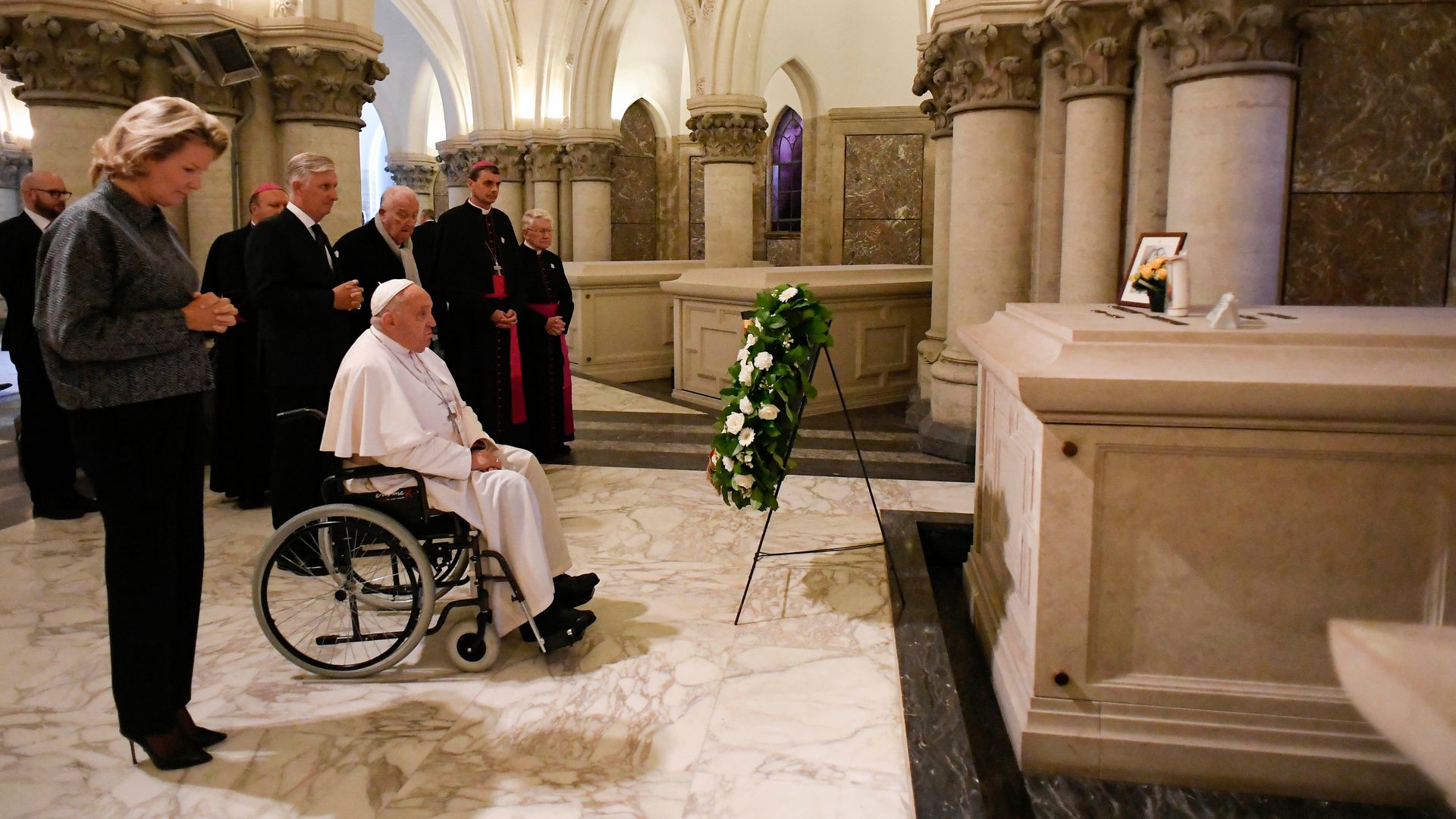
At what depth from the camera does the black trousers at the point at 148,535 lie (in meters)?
2.41

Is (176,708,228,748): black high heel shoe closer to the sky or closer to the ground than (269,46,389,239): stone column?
closer to the ground

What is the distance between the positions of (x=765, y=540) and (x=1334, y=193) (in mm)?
2878

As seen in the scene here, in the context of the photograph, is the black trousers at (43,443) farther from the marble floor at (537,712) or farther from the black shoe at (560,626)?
the black shoe at (560,626)

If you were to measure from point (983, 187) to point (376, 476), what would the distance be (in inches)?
166

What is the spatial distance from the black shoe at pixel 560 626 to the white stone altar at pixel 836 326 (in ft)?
14.8

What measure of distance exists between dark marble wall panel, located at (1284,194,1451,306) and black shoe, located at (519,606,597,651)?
3.41 meters

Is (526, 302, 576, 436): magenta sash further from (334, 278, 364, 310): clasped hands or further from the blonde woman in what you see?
the blonde woman

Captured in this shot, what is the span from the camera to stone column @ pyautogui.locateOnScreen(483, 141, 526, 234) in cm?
1344

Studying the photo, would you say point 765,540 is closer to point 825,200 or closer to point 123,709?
point 123,709

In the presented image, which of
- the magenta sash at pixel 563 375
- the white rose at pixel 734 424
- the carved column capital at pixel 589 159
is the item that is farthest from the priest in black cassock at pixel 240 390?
the carved column capital at pixel 589 159

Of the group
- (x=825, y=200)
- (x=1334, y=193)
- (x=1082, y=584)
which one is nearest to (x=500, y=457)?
(x=1082, y=584)

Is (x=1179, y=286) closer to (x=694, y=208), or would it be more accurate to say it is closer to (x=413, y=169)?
(x=694, y=208)

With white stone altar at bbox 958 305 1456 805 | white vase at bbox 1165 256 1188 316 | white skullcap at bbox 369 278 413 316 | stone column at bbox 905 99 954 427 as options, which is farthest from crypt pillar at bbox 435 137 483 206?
white stone altar at bbox 958 305 1456 805

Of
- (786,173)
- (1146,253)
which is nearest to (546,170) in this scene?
(786,173)
